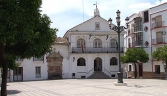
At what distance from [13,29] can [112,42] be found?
37493 millimetres

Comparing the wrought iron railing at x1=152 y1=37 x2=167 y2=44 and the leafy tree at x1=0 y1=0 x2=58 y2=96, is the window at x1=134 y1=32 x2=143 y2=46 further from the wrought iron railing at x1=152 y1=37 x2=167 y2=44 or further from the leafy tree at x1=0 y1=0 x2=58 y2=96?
the leafy tree at x1=0 y1=0 x2=58 y2=96

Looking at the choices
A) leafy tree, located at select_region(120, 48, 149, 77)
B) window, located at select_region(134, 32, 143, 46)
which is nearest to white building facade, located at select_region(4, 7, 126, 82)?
window, located at select_region(134, 32, 143, 46)

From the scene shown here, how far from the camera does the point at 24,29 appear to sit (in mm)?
8617

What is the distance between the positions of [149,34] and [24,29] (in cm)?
3644

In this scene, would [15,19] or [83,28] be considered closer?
[15,19]

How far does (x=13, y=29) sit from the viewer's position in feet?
27.1

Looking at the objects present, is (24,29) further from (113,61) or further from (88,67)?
(113,61)

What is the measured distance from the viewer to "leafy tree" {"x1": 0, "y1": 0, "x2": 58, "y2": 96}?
805 centimetres

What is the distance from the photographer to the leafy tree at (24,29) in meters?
8.05

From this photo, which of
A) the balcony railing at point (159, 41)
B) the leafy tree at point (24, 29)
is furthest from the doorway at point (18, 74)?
the leafy tree at point (24, 29)

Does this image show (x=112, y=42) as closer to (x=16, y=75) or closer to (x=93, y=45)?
(x=93, y=45)

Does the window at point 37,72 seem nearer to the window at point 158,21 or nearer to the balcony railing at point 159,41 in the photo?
the balcony railing at point 159,41

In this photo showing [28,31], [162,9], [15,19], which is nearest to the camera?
[15,19]

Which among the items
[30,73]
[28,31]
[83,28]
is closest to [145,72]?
[83,28]
